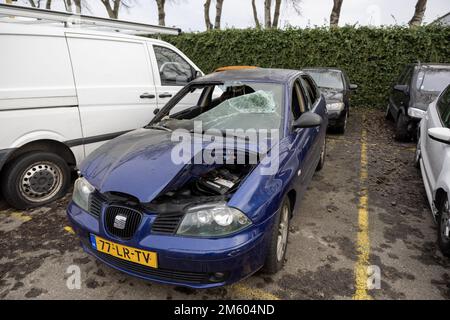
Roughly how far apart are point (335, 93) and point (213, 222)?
19.5ft

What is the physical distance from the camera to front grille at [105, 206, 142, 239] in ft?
6.95

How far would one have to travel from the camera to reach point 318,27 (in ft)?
32.0

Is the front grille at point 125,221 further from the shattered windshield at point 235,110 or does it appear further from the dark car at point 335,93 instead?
the dark car at point 335,93

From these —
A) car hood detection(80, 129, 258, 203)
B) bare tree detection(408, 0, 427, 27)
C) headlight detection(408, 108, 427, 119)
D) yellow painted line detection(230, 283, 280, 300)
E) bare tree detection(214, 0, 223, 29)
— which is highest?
bare tree detection(214, 0, 223, 29)

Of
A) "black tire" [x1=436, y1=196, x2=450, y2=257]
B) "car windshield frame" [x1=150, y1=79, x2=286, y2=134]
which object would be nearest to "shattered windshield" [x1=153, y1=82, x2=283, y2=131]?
"car windshield frame" [x1=150, y1=79, x2=286, y2=134]

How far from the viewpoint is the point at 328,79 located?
7707 millimetres

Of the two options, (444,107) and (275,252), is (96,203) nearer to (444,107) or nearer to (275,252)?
(275,252)

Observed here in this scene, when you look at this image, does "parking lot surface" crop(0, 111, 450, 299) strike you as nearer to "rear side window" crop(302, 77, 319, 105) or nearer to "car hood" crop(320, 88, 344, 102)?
"rear side window" crop(302, 77, 319, 105)

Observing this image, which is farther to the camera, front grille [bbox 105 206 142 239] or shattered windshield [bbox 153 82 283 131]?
shattered windshield [bbox 153 82 283 131]

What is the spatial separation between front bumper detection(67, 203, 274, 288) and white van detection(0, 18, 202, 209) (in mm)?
1955

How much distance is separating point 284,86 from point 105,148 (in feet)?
6.10

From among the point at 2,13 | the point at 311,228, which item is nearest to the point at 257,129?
the point at 311,228
